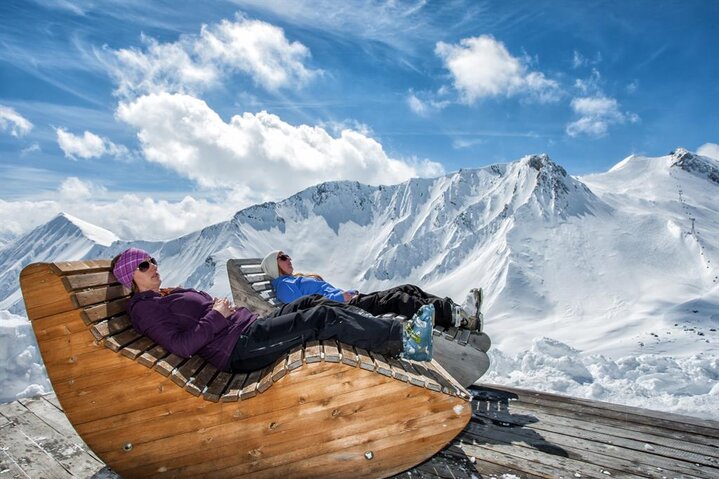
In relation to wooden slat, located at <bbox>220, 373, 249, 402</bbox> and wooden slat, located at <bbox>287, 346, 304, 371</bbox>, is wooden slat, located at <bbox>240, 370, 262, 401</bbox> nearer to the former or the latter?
wooden slat, located at <bbox>220, 373, 249, 402</bbox>

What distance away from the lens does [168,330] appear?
12.0 feet

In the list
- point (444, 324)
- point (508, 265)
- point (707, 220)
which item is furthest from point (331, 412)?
point (707, 220)

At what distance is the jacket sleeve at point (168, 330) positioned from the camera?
3.63 meters

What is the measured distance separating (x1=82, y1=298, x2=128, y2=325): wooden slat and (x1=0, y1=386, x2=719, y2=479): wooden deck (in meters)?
1.29

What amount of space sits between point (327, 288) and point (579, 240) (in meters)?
201

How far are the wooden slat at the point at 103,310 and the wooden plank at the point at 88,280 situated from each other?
0.18 meters

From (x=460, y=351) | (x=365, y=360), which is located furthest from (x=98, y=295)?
(x=460, y=351)

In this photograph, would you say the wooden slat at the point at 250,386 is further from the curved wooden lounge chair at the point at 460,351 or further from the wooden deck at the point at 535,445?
the curved wooden lounge chair at the point at 460,351

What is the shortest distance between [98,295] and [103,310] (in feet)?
0.46

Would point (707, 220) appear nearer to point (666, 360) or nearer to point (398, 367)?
point (666, 360)

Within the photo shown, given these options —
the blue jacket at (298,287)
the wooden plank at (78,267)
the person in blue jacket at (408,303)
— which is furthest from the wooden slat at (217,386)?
the blue jacket at (298,287)

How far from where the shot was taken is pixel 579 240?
186125 mm

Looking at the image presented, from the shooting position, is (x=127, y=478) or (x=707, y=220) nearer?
(x=127, y=478)

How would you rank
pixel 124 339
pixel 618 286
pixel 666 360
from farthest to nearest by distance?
1. pixel 618 286
2. pixel 666 360
3. pixel 124 339
